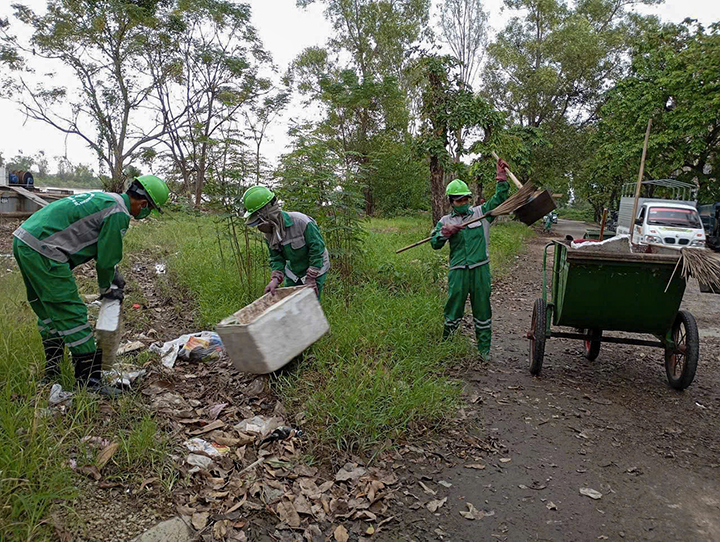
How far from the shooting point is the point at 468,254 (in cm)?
459

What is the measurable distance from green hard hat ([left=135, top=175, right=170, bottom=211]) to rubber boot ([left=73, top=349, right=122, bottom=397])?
1.11 m

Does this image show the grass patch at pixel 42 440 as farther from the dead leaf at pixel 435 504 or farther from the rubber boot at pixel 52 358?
the dead leaf at pixel 435 504

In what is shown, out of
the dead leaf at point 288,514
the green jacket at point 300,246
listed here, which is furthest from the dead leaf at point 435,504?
the green jacket at point 300,246

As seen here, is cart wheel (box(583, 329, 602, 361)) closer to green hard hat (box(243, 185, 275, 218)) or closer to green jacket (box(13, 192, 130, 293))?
green hard hat (box(243, 185, 275, 218))

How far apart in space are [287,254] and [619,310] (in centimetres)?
287

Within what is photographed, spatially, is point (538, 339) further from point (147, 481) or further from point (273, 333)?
point (147, 481)

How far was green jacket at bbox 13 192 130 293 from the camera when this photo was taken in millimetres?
3045

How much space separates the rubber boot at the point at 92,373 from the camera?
3123 mm

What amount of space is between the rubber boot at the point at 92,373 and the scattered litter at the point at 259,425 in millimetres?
877

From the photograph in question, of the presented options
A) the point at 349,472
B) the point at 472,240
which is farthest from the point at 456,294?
the point at 349,472

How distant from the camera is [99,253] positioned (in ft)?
10.3

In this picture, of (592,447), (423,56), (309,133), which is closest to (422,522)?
(592,447)

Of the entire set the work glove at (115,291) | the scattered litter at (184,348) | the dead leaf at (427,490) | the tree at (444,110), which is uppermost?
the tree at (444,110)

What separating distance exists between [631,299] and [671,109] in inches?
697
